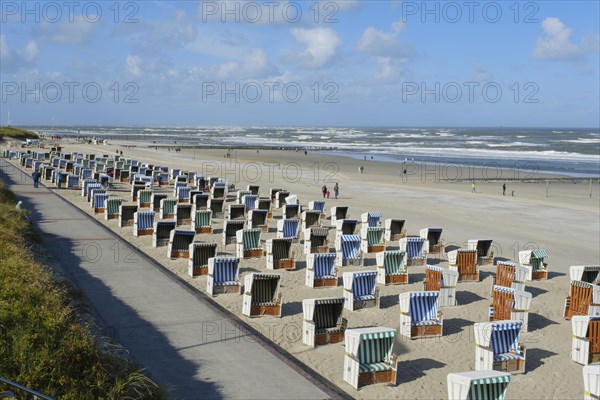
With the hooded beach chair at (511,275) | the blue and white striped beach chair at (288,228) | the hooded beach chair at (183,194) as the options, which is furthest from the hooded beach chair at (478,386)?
the hooded beach chair at (183,194)

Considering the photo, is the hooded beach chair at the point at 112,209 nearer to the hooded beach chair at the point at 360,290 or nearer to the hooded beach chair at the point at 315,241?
the hooded beach chair at the point at 315,241

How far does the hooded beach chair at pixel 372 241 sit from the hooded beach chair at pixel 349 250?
1887mm

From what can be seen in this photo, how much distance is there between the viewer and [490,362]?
1192 centimetres

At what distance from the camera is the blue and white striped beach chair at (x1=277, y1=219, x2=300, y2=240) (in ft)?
81.1

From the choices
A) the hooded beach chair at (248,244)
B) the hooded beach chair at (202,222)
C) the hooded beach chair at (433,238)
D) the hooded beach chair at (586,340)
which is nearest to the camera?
the hooded beach chair at (586,340)

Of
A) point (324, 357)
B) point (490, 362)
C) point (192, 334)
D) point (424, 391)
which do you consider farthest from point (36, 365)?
point (490, 362)

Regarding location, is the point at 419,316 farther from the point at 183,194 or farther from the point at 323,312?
the point at 183,194

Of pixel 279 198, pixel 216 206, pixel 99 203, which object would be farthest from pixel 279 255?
pixel 279 198

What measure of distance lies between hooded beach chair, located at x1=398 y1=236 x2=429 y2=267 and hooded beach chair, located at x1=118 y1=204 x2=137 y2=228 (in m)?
11.7

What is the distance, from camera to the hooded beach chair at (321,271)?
17.9 meters

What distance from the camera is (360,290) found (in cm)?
1605

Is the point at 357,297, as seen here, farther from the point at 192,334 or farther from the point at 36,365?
the point at 36,365

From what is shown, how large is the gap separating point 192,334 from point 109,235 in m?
11.9

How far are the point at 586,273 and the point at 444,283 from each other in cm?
477
